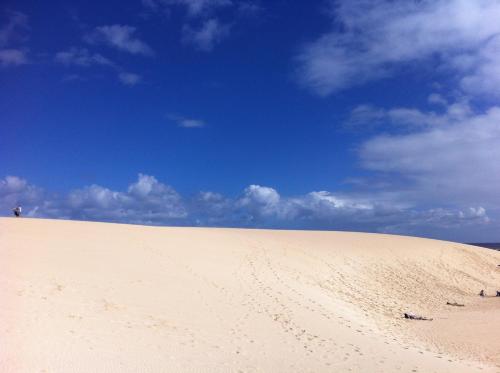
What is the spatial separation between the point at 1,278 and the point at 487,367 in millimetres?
15719

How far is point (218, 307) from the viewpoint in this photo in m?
16.3

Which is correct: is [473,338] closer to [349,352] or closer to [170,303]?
[349,352]

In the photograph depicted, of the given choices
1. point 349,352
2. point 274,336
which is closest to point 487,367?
point 349,352

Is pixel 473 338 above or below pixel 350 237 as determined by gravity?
below

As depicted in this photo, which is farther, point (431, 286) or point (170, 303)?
point (431, 286)

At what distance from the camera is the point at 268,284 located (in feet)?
68.4

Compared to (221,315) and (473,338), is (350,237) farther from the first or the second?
(221,315)

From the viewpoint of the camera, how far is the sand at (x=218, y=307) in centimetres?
1120

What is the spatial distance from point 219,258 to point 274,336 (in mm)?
11028

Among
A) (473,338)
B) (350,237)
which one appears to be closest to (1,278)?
(473,338)

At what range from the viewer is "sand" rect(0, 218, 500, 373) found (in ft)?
36.7

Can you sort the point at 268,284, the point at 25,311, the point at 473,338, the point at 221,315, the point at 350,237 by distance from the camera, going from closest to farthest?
the point at 25,311, the point at 221,315, the point at 473,338, the point at 268,284, the point at 350,237

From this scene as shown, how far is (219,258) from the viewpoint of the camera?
24531mm

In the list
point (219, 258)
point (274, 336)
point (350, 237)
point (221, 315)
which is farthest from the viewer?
point (350, 237)
